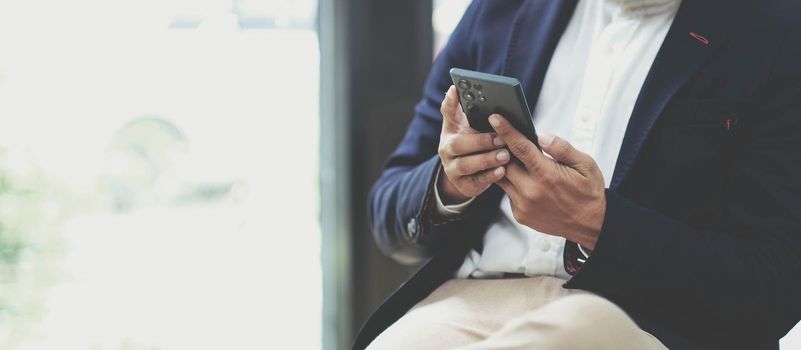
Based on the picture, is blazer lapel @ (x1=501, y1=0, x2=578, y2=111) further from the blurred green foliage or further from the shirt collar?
the blurred green foliage

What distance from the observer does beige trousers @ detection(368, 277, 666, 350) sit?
39.6 inches

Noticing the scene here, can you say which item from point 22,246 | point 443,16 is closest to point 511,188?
point 22,246

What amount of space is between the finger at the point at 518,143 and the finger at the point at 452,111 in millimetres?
79

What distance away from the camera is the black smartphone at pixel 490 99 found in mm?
1122

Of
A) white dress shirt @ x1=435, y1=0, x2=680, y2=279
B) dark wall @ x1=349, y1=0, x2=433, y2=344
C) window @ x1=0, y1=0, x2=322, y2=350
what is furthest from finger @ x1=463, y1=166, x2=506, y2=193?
dark wall @ x1=349, y1=0, x2=433, y2=344

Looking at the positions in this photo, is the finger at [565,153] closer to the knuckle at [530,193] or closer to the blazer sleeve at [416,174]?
the knuckle at [530,193]

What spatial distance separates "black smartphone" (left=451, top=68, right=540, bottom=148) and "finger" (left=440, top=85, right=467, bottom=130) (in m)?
0.02

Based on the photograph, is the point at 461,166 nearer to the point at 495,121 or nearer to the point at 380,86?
the point at 495,121

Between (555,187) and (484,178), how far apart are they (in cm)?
10

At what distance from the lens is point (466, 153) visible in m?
1.24

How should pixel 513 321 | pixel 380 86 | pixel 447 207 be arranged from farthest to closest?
pixel 380 86, pixel 447 207, pixel 513 321

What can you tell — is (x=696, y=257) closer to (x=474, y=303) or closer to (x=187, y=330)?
(x=474, y=303)

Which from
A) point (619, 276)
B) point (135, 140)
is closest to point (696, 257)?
point (619, 276)

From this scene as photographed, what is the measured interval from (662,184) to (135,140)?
1035mm
